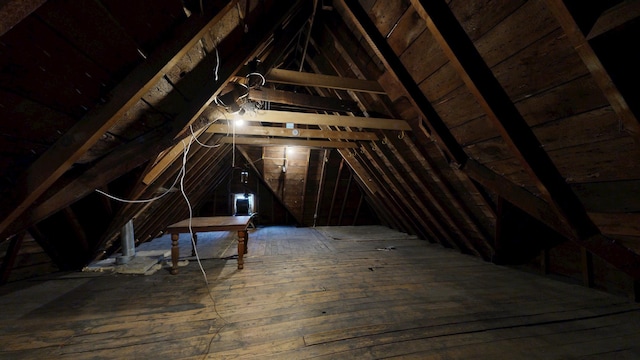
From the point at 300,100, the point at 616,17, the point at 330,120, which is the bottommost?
the point at 616,17

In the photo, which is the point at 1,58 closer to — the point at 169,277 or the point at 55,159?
the point at 55,159

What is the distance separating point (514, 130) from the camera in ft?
5.71

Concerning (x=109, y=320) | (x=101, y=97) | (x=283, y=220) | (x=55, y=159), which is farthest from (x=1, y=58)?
(x=283, y=220)

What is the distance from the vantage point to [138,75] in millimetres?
1148


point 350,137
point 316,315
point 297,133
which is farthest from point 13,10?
point 350,137

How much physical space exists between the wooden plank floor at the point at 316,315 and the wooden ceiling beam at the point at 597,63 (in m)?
1.69

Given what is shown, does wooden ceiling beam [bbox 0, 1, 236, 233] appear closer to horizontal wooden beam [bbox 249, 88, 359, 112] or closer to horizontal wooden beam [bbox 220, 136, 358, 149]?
horizontal wooden beam [bbox 249, 88, 359, 112]

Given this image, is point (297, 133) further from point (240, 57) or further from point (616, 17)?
point (616, 17)

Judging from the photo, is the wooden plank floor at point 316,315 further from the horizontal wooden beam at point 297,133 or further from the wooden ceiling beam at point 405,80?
the horizontal wooden beam at point 297,133

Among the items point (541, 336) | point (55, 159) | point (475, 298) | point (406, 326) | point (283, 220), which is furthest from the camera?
point (283, 220)

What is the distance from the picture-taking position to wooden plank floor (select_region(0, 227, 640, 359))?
65.1 inches

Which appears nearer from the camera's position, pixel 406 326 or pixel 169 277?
pixel 406 326

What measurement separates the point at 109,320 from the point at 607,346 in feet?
14.0

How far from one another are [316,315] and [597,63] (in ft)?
8.74
